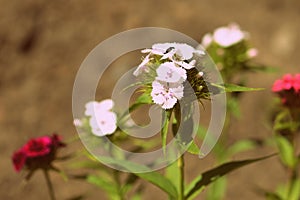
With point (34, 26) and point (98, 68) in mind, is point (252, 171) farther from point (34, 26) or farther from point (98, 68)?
point (34, 26)

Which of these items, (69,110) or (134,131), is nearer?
(134,131)

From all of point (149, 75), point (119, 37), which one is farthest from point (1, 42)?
point (149, 75)

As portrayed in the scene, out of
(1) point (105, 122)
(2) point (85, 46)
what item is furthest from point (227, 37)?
(2) point (85, 46)

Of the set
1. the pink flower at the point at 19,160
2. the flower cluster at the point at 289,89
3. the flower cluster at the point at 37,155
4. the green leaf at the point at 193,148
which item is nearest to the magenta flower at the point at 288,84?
the flower cluster at the point at 289,89

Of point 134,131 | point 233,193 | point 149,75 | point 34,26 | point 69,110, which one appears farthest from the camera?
point 34,26

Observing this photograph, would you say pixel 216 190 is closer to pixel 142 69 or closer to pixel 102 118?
pixel 102 118

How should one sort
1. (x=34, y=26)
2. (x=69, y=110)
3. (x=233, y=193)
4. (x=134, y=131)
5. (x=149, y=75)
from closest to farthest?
(x=149, y=75) < (x=134, y=131) < (x=233, y=193) < (x=69, y=110) < (x=34, y=26)

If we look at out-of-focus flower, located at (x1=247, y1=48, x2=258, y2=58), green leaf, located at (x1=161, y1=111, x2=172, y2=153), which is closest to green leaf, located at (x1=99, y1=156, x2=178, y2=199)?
green leaf, located at (x1=161, y1=111, x2=172, y2=153)
